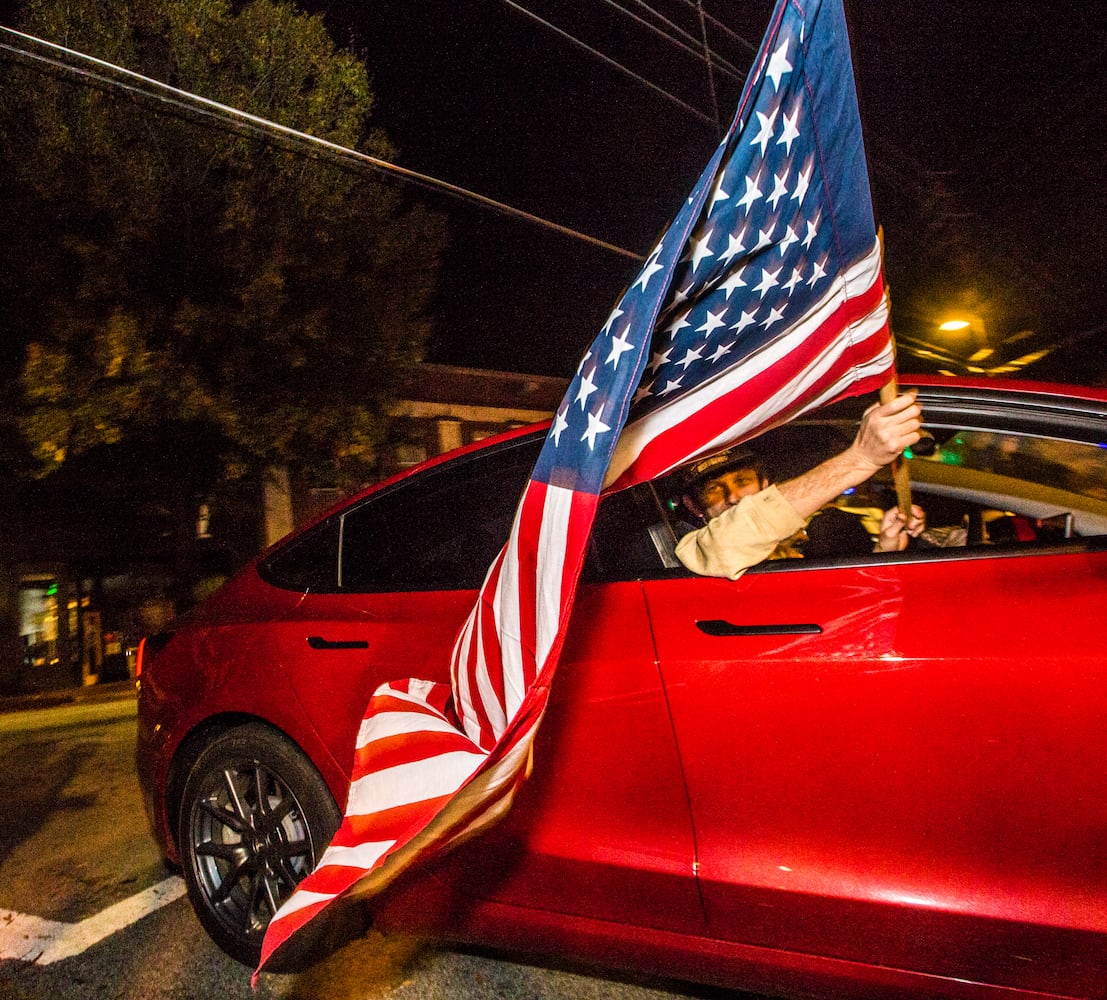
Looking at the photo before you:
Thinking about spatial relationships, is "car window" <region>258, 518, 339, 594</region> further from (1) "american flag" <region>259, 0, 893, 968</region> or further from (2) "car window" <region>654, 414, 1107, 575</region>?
(2) "car window" <region>654, 414, 1107, 575</region>

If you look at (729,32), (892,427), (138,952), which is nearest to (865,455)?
(892,427)

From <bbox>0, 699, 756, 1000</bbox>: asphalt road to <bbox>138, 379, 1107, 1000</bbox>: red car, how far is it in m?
0.28

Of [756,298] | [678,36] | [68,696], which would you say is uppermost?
[678,36]

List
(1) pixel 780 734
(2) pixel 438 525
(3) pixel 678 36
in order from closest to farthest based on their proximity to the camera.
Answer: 1. (1) pixel 780 734
2. (2) pixel 438 525
3. (3) pixel 678 36

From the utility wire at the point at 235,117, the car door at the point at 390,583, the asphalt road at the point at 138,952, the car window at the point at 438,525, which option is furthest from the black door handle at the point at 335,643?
the utility wire at the point at 235,117

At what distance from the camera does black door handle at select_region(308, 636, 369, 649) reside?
2445 millimetres

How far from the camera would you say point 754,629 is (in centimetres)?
189

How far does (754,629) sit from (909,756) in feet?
1.34

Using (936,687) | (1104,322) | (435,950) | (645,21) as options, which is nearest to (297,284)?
(645,21)

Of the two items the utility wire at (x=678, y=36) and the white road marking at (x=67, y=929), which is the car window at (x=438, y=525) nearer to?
the white road marking at (x=67, y=929)

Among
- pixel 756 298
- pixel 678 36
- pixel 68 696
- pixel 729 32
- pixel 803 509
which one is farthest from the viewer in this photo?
pixel 68 696

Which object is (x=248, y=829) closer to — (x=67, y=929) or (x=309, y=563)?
(x=309, y=563)

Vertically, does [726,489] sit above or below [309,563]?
above

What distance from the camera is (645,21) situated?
27.9 feet
